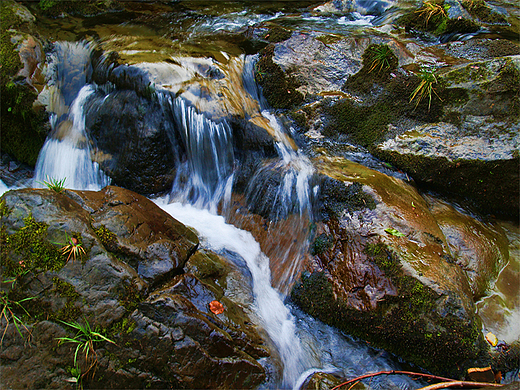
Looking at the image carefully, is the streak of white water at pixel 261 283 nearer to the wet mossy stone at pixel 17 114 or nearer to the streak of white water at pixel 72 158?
the streak of white water at pixel 72 158

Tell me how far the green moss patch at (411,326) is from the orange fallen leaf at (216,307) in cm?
137

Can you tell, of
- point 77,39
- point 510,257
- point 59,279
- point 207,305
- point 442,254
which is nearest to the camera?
point 59,279

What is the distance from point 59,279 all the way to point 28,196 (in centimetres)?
94

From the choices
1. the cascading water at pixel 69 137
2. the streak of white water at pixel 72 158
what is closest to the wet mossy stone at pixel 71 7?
the cascading water at pixel 69 137

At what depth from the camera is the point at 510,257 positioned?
4.16 m

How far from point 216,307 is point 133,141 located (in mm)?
3564

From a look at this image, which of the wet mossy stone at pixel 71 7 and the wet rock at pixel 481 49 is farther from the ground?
the wet mossy stone at pixel 71 7

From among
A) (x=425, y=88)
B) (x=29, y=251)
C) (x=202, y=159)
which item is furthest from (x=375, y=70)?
(x=29, y=251)

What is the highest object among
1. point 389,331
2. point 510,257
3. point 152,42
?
point 152,42

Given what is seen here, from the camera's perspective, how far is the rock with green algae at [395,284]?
326cm

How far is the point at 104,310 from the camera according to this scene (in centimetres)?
280

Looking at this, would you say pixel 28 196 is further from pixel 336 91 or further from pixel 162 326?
pixel 336 91

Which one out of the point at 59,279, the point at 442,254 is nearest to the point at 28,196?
the point at 59,279

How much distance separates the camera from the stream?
3.71 metres
